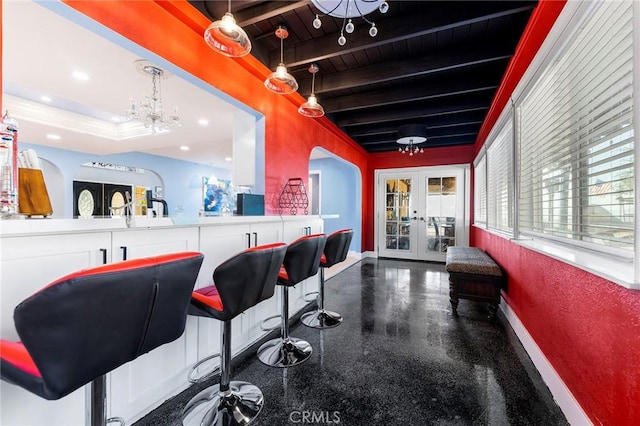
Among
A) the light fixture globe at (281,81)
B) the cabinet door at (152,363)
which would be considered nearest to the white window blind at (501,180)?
the light fixture globe at (281,81)

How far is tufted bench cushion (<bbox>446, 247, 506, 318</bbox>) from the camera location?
9.25 feet

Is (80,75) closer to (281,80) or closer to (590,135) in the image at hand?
(281,80)

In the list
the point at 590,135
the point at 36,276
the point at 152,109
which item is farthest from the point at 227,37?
the point at 590,135

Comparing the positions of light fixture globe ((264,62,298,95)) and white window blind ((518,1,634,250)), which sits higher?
light fixture globe ((264,62,298,95))

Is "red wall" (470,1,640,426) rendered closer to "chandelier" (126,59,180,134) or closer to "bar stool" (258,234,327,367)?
"bar stool" (258,234,327,367)

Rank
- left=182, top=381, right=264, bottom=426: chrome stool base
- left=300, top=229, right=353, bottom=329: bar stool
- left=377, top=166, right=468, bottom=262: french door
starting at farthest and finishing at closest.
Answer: left=377, top=166, right=468, bottom=262: french door → left=300, top=229, right=353, bottom=329: bar stool → left=182, top=381, right=264, bottom=426: chrome stool base

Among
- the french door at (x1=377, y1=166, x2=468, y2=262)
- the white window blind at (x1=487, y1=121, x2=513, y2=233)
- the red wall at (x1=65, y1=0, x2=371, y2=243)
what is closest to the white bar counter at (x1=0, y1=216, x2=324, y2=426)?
the red wall at (x1=65, y1=0, x2=371, y2=243)

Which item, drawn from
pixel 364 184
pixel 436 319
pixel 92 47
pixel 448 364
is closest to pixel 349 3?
pixel 92 47

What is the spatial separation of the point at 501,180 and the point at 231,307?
339cm

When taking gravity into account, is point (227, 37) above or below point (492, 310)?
above

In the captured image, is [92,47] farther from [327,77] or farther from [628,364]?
[628,364]

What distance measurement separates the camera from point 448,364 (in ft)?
6.59

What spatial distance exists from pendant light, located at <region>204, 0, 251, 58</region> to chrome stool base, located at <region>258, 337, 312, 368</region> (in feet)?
7.21

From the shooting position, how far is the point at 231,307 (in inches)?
53.8
